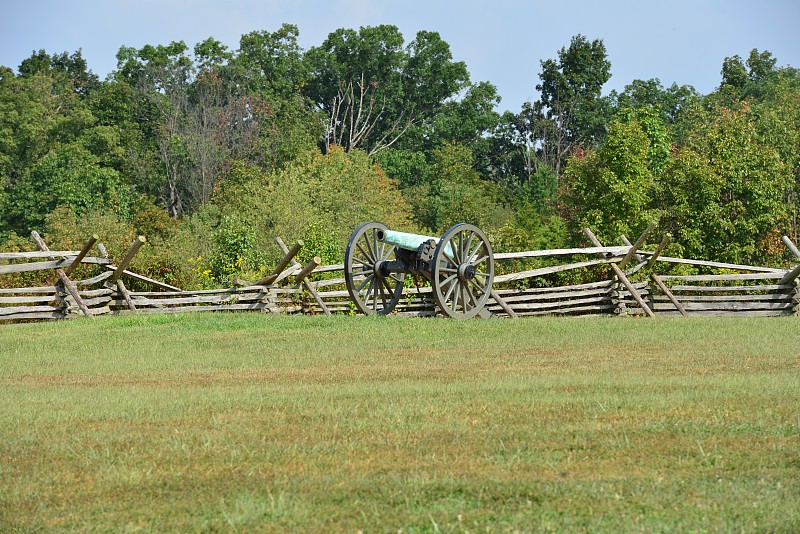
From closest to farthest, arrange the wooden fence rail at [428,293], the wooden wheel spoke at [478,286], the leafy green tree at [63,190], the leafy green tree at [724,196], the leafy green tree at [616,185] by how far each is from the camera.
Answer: the wooden wheel spoke at [478,286] → the wooden fence rail at [428,293] → the leafy green tree at [724,196] → the leafy green tree at [616,185] → the leafy green tree at [63,190]

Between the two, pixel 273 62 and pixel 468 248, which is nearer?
pixel 468 248

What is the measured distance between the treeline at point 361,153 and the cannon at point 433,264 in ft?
16.6

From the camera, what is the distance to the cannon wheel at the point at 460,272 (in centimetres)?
1722

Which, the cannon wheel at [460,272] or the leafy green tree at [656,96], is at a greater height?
the leafy green tree at [656,96]

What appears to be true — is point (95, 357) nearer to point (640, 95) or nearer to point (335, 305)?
point (335, 305)

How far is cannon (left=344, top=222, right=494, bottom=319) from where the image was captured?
17.3 metres

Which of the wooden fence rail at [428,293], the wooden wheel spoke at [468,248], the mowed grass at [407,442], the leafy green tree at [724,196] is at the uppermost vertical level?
the leafy green tree at [724,196]

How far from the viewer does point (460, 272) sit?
17.7 metres

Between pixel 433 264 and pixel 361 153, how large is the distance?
31.2m

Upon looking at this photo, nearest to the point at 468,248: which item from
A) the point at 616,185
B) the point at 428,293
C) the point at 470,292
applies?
the point at 470,292

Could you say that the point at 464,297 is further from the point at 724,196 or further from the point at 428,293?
the point at 724,196

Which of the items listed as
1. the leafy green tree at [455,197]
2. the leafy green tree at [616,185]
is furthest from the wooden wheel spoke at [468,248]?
the leafy green tree at [455,197]

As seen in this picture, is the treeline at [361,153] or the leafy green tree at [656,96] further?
the leafy green tree at [656,96]

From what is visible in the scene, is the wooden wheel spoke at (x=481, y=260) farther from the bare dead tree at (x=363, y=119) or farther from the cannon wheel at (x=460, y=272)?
the bare dead tree at (x=363, y=119)
